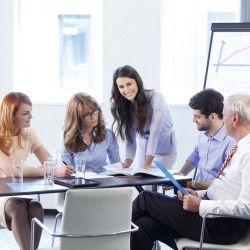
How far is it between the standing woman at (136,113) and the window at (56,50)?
1.82 m

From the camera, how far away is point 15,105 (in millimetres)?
4340

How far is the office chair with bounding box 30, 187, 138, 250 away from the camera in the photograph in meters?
3.13

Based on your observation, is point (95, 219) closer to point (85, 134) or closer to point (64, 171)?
point (64, 171)

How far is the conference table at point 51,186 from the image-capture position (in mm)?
3639

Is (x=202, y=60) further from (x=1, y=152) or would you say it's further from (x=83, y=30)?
(x=1, y=152)

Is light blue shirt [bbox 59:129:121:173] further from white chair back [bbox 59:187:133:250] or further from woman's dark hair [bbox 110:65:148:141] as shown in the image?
white chair back [bbox 59:187:133:250]

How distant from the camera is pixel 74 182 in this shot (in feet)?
12.8

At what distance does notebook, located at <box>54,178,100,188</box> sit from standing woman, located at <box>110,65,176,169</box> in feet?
3.00

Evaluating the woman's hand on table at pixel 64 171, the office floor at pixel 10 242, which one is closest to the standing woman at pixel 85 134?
the woman's hand on table at pixel 64 171

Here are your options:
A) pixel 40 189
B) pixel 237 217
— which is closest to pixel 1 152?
pixel 40 189

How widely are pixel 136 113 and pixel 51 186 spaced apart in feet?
4.31

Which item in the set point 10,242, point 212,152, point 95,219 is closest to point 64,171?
point 95,219

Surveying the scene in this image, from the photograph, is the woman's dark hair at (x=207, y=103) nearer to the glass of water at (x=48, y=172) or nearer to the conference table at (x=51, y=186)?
the conference table at (x=51, y=186)

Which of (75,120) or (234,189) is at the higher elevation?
(75,120)
